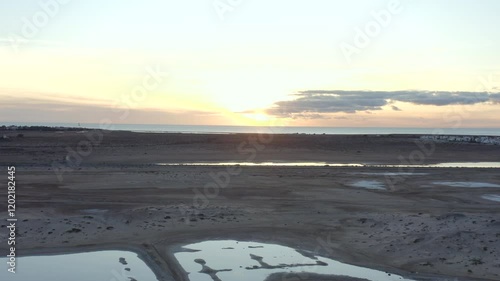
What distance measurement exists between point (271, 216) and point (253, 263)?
6022mm

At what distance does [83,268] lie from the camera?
11.9 metres

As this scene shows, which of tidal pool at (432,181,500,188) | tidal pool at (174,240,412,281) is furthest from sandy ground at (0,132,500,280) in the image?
tidal pool at (432,181,500,188)

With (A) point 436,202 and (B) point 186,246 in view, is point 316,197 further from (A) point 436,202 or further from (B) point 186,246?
(B) point 186,246

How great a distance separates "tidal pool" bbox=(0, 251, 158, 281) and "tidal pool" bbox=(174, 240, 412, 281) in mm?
1137

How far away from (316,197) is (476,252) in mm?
10417

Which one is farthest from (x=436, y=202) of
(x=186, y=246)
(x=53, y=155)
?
(x=53, y=155)

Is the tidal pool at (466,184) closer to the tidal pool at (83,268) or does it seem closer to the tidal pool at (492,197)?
the tidal pool at (492,197)

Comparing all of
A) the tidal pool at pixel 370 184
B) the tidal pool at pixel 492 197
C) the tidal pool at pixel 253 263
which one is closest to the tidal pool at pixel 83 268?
the tidal pool at pixel 253 263

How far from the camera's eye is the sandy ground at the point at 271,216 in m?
13.4

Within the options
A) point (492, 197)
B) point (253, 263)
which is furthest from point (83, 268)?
point (492, 197)

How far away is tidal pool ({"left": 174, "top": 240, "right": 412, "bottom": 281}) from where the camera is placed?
11.6 metres

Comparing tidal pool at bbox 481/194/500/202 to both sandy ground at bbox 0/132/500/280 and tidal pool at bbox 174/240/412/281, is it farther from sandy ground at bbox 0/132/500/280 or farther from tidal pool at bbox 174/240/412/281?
tidal pool at bbox 174/240/412/281

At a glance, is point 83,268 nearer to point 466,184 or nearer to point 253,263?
point 253,263

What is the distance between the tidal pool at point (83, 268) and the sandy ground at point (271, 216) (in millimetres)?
473
